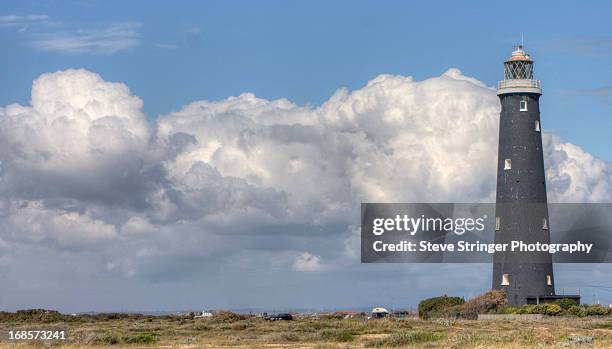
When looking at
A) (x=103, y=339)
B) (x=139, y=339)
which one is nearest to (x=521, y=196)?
(x=139, y=339)

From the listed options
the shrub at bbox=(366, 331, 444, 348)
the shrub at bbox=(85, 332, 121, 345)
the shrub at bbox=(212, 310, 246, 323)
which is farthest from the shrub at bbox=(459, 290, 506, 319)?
the shrub at bbox=(85, 332, 121, 345)

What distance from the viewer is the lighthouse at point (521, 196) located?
92.2 meters

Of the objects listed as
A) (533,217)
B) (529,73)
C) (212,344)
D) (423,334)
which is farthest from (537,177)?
(212,344)

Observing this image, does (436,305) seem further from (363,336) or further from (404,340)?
(404,340)

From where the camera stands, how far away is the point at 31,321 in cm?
9875

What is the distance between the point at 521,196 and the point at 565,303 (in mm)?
9555

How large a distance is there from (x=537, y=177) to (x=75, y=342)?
156 ft

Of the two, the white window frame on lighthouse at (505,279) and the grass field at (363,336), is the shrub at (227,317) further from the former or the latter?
the white window frame on lighthouse at (505,279)

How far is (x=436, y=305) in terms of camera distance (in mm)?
99250

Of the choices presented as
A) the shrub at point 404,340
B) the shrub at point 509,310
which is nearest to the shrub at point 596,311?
the shrub at point 509,310

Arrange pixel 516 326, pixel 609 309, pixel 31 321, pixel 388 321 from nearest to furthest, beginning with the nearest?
pixel 516 326, pixel 388 321, pixel 609 309, pixel 31 321

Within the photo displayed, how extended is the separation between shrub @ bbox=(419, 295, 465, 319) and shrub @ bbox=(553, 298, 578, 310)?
32.5 feet

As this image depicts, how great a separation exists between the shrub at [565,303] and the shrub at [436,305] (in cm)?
990

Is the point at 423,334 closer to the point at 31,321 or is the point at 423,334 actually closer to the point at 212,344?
the point at 212,344
